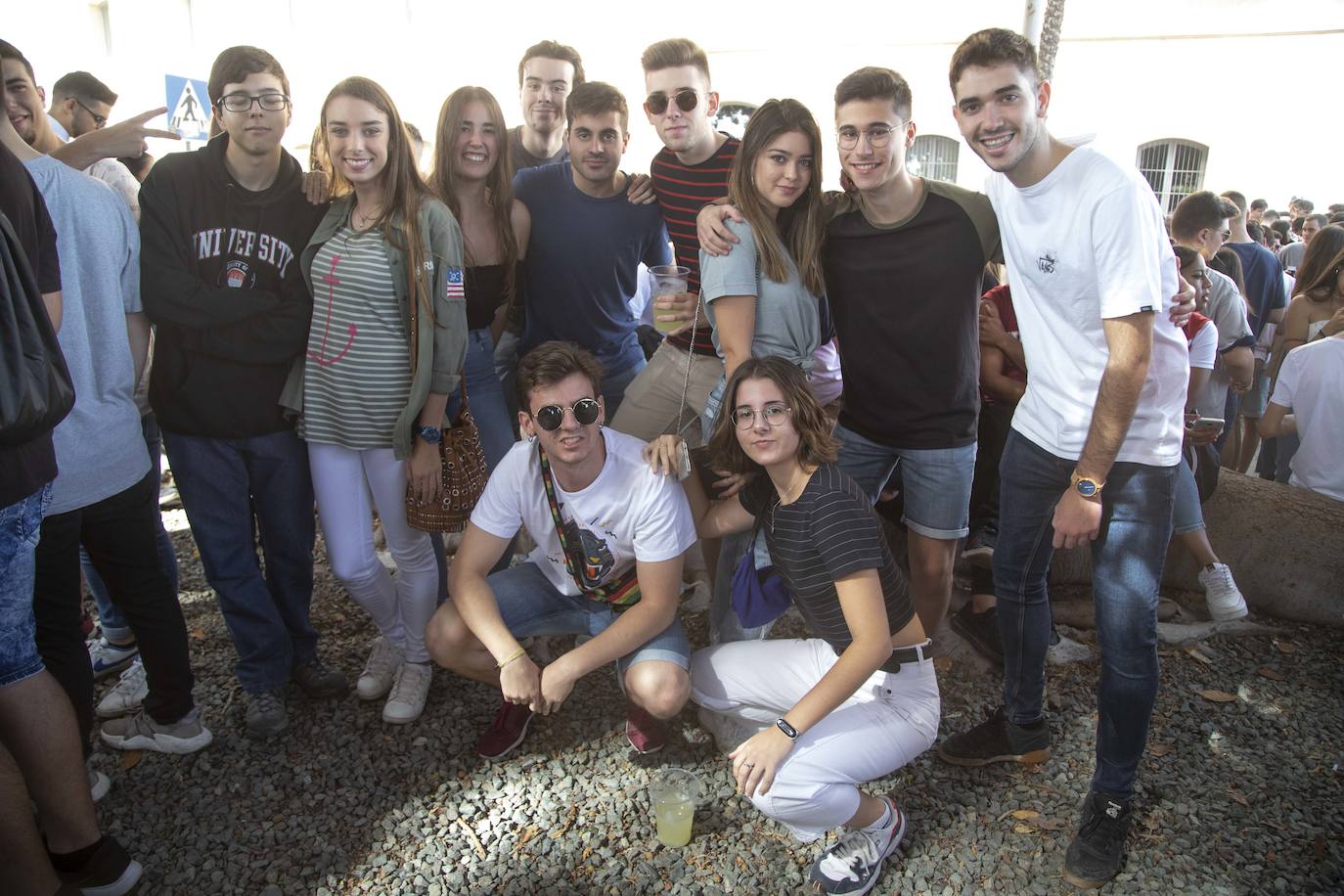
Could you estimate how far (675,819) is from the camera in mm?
2551

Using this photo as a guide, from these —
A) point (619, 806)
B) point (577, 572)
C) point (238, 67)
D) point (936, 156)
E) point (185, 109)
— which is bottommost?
point (619, 806)

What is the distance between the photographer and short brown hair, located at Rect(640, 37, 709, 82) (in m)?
3.17

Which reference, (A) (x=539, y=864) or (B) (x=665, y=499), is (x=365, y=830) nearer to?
(A) (x=539, y=864)

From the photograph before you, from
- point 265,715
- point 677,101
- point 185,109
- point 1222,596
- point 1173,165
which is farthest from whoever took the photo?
A: point 1173,165

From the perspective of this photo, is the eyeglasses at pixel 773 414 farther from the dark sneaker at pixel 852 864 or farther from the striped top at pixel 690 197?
the dark sneaker at pixel 852 864

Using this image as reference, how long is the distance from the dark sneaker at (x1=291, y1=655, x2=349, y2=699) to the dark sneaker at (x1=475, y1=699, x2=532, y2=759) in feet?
2.13

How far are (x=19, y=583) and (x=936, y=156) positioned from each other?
18980 mm

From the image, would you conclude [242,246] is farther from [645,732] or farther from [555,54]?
[645,732]

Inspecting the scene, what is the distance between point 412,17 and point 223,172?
50.8ft

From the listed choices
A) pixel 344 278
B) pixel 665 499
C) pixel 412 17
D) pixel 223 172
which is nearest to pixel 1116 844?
pixel 665 499

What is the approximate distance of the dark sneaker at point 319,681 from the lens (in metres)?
3.28

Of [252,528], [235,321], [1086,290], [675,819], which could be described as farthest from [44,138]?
[1086,290]

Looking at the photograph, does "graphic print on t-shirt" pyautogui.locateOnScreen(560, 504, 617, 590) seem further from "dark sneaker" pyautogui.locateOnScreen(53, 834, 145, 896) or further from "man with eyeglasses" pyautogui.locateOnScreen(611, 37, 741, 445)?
"dark sneaker" pyautogui.locateOnScreen(53, 834, 145, 896)

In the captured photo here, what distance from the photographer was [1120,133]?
16.9m
